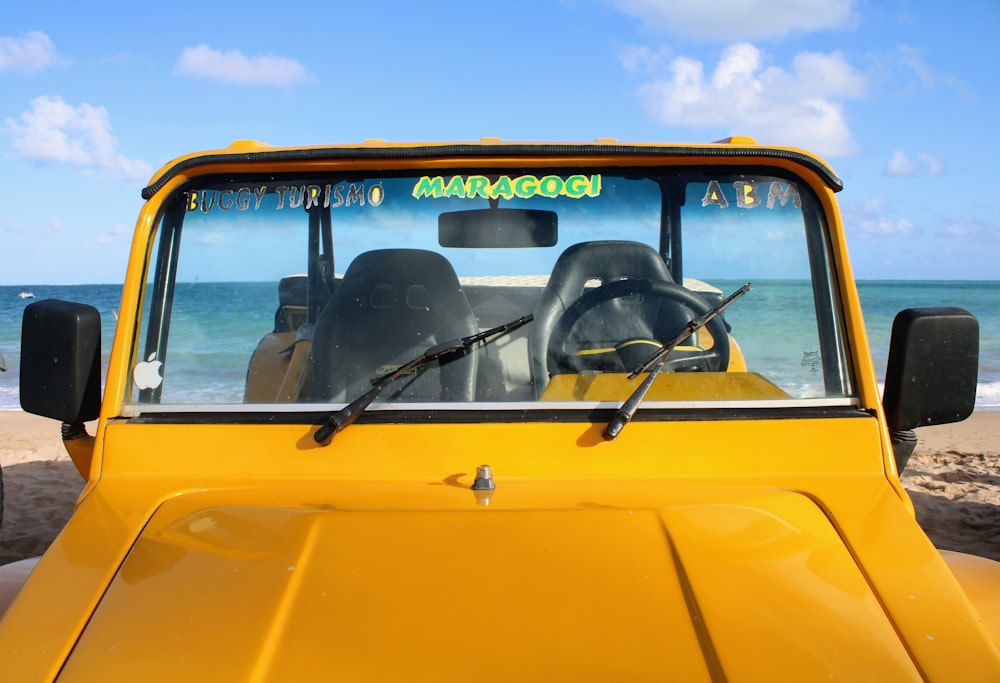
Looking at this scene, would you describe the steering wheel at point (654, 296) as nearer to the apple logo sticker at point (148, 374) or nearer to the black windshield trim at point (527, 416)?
the black windshield trim at point (527, 416)

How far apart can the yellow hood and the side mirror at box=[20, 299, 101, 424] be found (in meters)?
0.44

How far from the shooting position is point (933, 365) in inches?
76.7

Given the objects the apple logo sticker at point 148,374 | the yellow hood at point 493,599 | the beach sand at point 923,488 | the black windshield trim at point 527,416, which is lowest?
the beach sand at point 923,488

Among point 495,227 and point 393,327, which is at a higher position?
point 495,227

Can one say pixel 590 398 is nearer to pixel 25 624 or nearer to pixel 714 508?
pixel 714 508

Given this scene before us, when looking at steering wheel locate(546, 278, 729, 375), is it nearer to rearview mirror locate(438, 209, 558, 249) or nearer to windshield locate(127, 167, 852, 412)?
windshield locate(127, 167, 852, 412)

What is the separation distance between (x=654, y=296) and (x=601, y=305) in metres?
0.16

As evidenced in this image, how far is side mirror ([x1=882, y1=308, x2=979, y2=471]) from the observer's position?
6.31ft

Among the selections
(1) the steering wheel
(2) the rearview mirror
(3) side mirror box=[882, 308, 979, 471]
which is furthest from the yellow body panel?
(2) the rearview mirror

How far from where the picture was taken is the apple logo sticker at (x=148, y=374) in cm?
220

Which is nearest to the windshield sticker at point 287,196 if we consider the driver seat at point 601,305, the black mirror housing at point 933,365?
the driver seat at point 601,305

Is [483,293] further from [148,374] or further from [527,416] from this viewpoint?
[148,374]

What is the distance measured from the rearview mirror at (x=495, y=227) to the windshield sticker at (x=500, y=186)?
0.18 feet

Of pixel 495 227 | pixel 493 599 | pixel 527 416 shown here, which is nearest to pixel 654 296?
pixel 495 227
